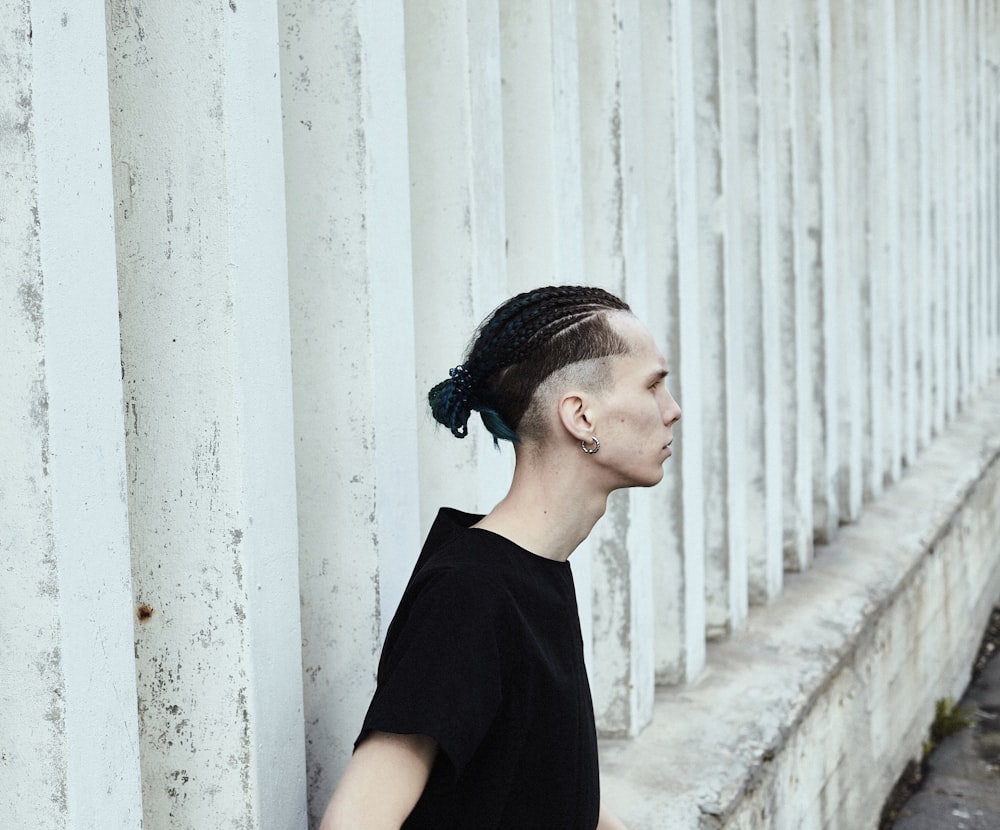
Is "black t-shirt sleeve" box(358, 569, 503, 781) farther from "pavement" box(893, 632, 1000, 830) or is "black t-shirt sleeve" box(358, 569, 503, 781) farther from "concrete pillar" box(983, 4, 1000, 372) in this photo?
"concrete pillar" box(983, 4, 1000, 372)

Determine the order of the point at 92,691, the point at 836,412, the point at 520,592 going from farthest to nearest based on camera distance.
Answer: the point at 836,412
the point at 520,592
the point at 92,691

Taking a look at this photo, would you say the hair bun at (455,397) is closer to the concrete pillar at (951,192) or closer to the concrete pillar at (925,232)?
the concrete pillar at (925,232)

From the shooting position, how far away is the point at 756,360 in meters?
4.99

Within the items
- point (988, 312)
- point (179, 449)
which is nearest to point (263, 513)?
point (179, 449)

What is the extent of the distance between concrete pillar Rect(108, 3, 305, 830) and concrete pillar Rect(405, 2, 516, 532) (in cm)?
68

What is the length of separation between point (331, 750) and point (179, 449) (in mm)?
730

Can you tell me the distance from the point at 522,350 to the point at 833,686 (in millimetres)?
2891

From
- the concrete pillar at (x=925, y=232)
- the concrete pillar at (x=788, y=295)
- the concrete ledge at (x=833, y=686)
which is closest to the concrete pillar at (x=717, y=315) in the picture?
the concrete ledge at (x=833, y=686)

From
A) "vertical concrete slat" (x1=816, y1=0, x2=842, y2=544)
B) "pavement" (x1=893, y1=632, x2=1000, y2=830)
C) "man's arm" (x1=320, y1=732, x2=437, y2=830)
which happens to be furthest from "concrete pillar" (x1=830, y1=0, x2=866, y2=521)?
"man's arm" (x1=320, y1=732, x2=437, y2=830)

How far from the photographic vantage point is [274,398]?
2211mm

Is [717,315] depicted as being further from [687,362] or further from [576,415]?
[576,415]

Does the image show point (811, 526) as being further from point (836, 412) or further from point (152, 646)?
point (152, 646)

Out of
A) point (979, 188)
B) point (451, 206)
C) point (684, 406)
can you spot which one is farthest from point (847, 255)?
point (451, 206)

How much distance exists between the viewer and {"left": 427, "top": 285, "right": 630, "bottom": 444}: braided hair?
208cm
